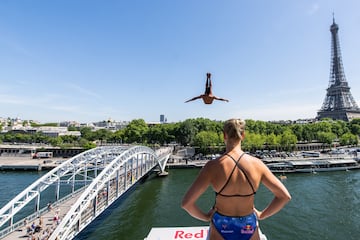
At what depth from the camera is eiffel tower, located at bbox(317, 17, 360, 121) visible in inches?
3634

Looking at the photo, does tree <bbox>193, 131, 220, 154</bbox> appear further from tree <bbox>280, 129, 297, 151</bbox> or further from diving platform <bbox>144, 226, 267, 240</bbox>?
diving platform <bbox>144, 226, 267, 240</bbox>

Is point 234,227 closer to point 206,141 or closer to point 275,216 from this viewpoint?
point 275,216

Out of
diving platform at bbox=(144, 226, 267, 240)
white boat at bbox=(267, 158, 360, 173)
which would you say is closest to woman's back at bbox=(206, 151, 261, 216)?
diving platform at bbox=(144, 226, 267, 240)

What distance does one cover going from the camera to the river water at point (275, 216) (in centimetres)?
1562

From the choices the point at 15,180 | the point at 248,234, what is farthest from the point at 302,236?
the point at 15,180

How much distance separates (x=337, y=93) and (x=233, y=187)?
382 feet

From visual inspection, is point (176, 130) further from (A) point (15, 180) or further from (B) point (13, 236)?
(B) point (13, 236)

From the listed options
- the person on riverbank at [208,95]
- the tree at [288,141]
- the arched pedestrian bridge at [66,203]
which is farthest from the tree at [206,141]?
the person on riverbank at [208,95]

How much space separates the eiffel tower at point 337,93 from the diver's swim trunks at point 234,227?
365 feet

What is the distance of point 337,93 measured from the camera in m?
95.0

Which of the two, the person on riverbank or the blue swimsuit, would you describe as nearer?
the blue swimsuit

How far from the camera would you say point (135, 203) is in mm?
22391

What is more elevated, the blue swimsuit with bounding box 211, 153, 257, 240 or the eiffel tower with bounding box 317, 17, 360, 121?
the eiffel tower with bounding box 317, 17, 360, 121

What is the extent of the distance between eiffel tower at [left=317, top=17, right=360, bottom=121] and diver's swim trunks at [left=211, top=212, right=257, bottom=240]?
11124 cm
